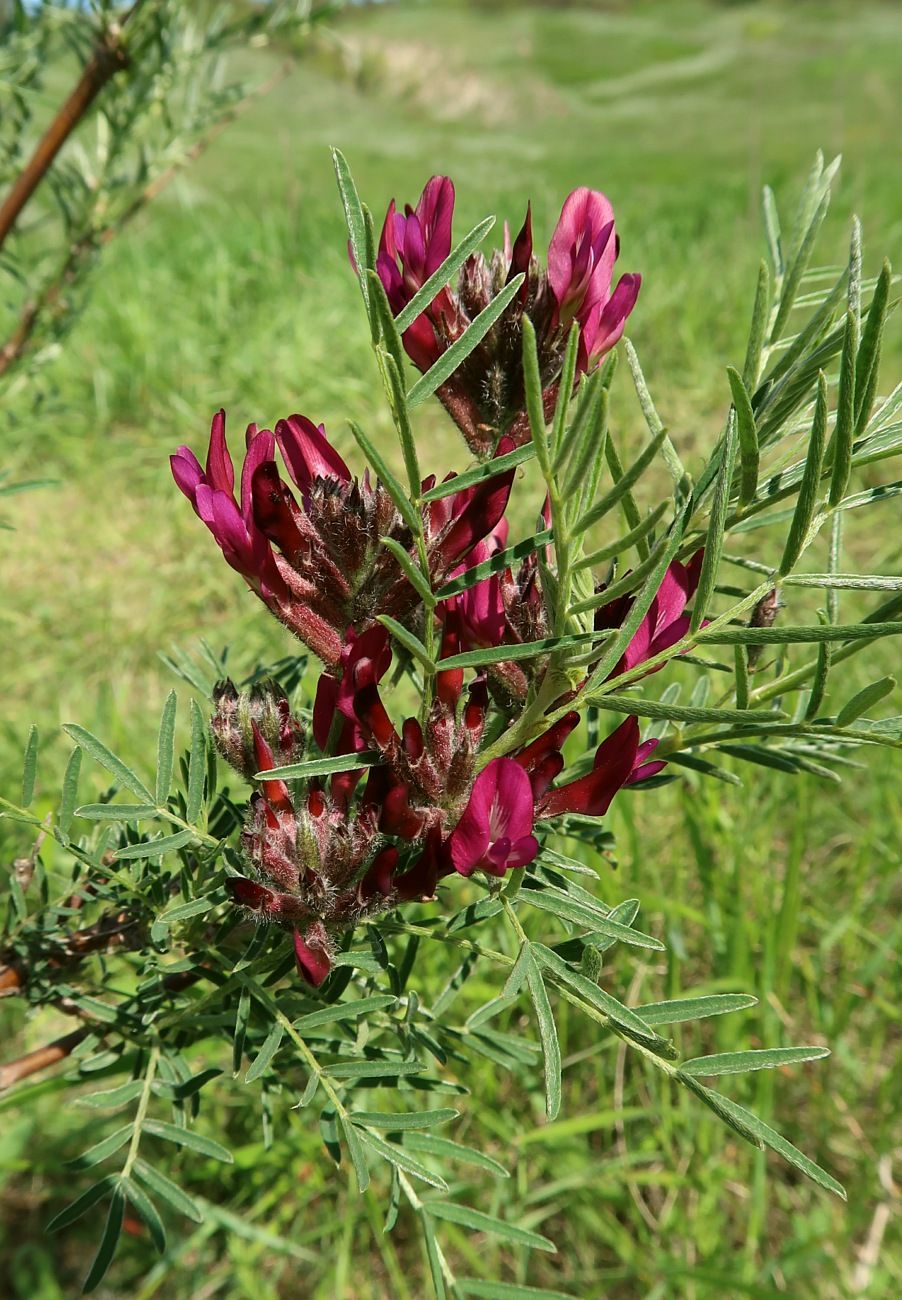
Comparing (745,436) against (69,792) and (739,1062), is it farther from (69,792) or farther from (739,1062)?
(69,792)

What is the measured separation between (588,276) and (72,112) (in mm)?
543

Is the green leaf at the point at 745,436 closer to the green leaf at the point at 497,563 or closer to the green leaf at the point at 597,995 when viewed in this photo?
the green leaf at the point at 497,563

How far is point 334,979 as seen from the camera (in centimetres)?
53

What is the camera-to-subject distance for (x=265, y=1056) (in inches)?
18.4

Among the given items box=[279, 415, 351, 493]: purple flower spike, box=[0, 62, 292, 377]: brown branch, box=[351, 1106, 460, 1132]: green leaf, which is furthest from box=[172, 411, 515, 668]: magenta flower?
box=[0, 62, 292, 377]: brown branch

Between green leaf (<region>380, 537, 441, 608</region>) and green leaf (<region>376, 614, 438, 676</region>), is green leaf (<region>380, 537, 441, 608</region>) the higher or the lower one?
the higher one

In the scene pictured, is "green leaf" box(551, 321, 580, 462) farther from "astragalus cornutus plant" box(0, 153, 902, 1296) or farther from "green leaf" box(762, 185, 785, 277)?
"green leaf" box(762, 185, 785, 277)

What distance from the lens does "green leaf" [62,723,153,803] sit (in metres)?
0.49

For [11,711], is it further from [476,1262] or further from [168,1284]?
[476,1262]

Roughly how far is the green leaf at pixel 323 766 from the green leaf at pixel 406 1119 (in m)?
0.16

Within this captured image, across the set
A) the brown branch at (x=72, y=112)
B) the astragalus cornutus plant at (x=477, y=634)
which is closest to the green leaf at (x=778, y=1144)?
the astragalus cornutus plant at (x=477, y=634)

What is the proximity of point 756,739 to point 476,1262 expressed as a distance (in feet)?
2.22

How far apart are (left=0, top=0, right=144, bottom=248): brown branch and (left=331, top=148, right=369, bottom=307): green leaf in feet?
1.71

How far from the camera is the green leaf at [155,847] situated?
0.47 metres
